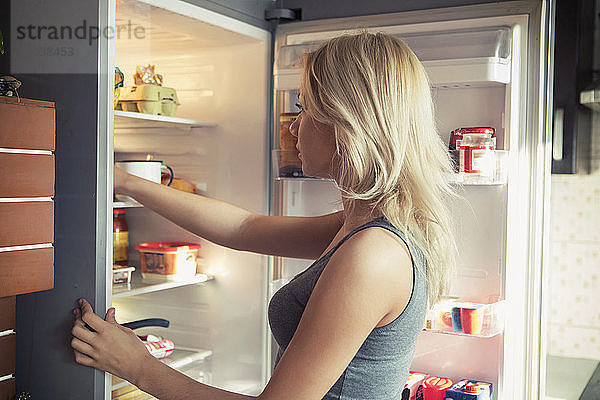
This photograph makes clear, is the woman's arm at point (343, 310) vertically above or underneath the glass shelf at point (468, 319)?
above

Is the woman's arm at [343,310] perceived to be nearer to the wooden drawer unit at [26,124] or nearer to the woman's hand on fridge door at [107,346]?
the woman's hand on fridge door at [107,346]

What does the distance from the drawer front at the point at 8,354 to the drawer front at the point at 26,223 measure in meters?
0.24

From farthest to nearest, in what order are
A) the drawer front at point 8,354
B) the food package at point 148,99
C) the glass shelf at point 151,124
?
the glass shelf at point 151,124
the food package at point 148,99
the drawer front at point 8,354

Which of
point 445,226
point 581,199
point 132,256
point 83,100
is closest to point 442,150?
point 445,226

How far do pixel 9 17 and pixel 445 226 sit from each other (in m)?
0.93

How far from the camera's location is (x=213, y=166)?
6.40ft

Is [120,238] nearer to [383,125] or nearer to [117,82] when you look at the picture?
[117,82]

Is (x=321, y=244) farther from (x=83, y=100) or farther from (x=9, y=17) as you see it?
(x=9, y=17)

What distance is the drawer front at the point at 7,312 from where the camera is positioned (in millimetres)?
1347

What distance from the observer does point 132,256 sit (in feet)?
6.68

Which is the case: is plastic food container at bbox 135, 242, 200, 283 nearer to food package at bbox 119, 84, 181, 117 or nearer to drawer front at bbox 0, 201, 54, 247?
food package at bbox 119, 84, 181, 117

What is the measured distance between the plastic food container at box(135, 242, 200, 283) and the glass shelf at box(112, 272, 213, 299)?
0.09ft

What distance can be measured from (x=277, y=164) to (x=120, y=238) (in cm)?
52

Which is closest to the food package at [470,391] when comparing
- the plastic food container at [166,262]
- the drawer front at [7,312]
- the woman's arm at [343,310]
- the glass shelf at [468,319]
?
the glass shelf at [468,319]
